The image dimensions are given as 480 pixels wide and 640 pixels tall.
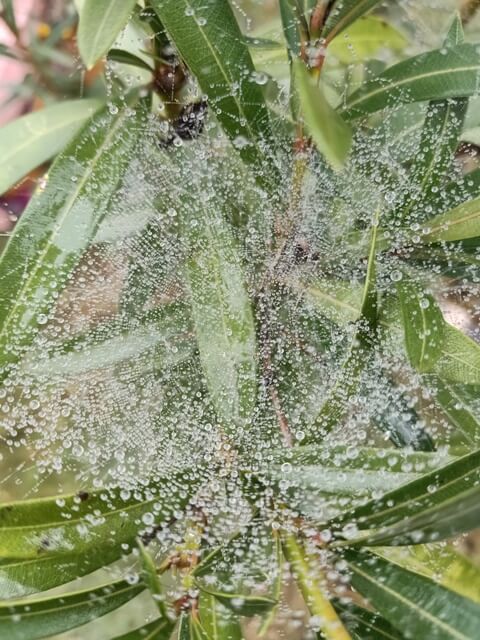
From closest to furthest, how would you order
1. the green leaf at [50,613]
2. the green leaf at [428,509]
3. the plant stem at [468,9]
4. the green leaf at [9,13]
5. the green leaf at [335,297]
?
1. the green leaf at [428,509]
2. the green leaf at [50,613]
3. the green leaf at [335,297]
4. the green leaf at [9,13]
5. the plant stem at [468,9]

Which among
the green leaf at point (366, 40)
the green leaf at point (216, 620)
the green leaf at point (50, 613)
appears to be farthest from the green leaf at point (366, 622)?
the green leaf at point (366, 40)

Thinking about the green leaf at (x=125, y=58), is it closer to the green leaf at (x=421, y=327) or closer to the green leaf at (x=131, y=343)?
the green leaf at (x=131, y=343)

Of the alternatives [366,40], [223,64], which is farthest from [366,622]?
[366,40]

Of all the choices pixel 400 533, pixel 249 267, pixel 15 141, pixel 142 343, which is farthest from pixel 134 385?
pixel 400 533

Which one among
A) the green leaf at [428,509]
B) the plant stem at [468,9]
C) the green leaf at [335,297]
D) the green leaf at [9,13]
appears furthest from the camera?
the plant stem at [468,9]

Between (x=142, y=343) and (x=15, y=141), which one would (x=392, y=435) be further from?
(x=15, y=141)

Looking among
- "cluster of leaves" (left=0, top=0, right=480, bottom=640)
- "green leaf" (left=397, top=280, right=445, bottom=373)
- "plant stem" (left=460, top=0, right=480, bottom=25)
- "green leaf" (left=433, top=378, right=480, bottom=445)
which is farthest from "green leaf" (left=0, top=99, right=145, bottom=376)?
"plant stem" (left=460, top=0, right=480, bottom=25)
